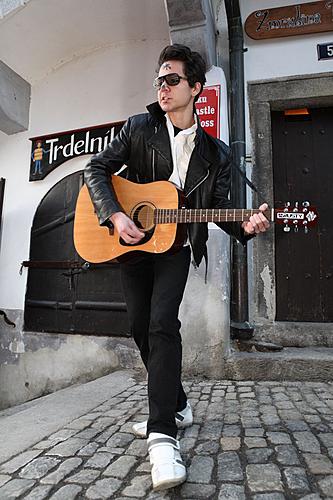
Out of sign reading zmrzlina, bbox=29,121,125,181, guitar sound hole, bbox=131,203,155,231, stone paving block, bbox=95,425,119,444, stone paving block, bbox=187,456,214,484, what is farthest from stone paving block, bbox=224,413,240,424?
sign reading zmrzlina, bbox=29,121,125,181

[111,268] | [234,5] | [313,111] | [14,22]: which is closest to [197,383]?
[111,268]

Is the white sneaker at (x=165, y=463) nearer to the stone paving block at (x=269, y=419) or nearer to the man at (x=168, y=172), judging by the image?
the man at (x=168, y=172)

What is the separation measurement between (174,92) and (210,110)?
183cm

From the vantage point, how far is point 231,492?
1.35m

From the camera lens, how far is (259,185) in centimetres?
372

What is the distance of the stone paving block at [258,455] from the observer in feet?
5.20

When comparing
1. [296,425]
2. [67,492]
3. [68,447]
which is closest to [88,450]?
[68,447]

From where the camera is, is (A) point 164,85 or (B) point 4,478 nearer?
(B) point 4,478

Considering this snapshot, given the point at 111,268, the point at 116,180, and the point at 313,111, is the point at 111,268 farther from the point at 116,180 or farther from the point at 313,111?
the point at 313,111

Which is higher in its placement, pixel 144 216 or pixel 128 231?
pixel 144 216

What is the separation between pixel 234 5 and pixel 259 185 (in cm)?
178

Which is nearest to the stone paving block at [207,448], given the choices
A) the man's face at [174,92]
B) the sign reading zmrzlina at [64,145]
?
the man's face at [174,92]

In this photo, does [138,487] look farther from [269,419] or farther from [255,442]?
[269,419]

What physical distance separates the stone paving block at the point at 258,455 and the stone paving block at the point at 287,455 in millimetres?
38
